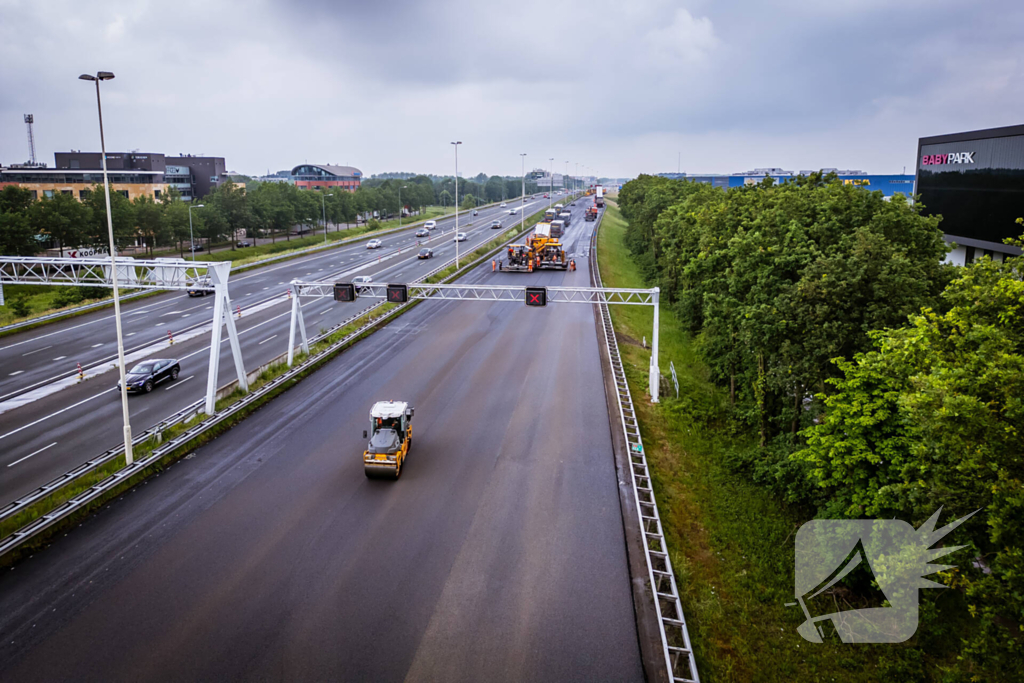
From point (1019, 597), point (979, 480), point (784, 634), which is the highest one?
point (979, 480)

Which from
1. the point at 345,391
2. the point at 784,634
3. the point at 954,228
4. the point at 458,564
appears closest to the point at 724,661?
the point at 784,634

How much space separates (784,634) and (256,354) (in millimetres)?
31907

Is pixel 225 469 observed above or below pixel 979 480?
below

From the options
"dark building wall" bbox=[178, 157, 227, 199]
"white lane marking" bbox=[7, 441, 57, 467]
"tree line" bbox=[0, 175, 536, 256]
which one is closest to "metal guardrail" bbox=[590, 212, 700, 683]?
"white lane marking" bbox=[7, 441, 57, 467]

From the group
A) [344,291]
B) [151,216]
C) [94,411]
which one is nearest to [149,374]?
[94,411]

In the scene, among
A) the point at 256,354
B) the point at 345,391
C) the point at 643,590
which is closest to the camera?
the point at 643,590

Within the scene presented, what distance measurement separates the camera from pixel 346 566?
54.1 ft

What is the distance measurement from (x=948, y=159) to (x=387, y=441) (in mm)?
43907

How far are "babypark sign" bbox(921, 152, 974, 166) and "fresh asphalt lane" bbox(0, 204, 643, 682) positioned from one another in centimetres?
3256

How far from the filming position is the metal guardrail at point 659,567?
1322cm

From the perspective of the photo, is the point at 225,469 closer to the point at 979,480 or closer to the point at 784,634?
the point at 784,634

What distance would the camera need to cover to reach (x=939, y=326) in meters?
15.2

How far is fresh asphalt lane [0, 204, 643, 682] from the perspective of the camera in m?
13.4
